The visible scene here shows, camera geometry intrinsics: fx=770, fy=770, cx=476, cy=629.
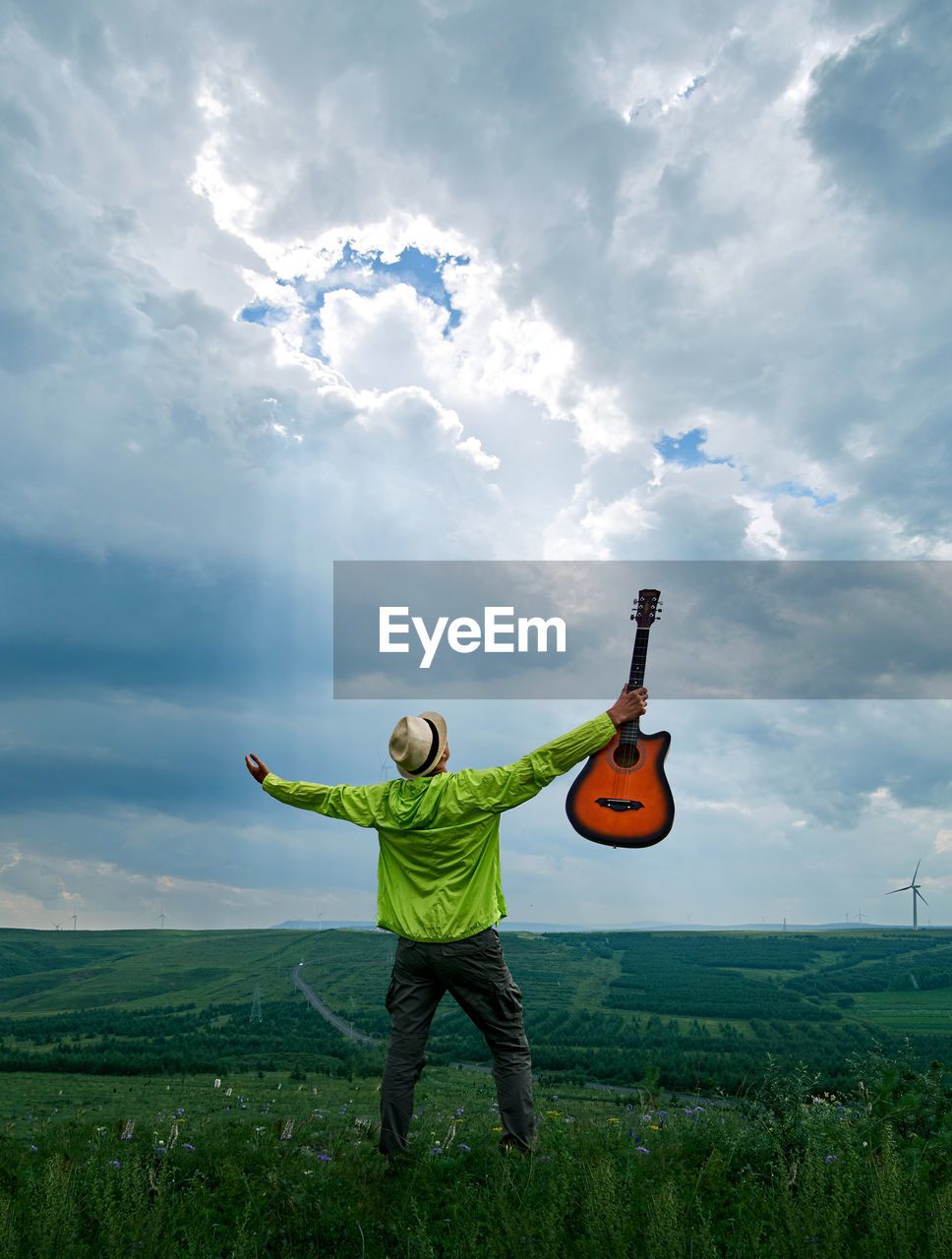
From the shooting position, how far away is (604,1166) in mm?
5762

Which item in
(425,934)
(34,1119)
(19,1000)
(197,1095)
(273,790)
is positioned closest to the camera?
(425,934)

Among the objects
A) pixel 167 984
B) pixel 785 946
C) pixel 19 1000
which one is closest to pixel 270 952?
pixel 167 984

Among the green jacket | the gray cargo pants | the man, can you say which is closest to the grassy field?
the gray cargo pants

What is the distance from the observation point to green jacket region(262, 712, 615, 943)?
286 inches

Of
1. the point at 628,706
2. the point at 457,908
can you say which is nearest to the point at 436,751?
the point at 457,908

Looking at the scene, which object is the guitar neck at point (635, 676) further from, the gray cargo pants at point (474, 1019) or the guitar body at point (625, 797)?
the gray cargo pants at point (474, 1019)

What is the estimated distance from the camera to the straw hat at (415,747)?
26.0 feet

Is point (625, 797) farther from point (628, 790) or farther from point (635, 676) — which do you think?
point (635, 676)

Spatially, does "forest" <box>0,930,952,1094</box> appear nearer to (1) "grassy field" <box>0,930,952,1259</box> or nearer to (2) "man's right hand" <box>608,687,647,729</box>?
(1) "grassy field" <box>0,930,952,1259</box>

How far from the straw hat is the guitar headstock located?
2543 millimetres

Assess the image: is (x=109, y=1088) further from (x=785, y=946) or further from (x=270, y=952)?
(x=785, y=946)

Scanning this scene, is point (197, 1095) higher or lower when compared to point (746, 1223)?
lower

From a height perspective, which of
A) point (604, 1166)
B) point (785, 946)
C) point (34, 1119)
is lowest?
point (785, 946)

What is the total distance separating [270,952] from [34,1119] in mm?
86637
